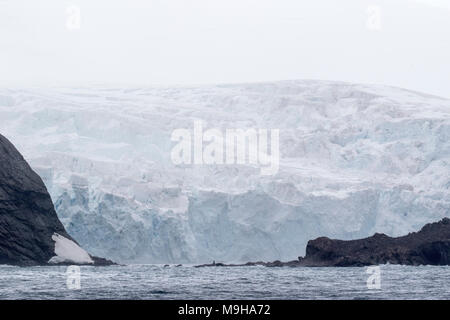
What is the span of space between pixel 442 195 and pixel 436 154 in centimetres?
456

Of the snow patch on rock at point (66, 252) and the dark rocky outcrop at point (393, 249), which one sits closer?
the snow patch on rock at point (66, 252)

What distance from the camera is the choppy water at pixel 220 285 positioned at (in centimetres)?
2805

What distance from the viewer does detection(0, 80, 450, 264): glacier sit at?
56.2 metres

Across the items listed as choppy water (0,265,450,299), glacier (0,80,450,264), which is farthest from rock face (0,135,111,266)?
glacier (0,80,450,264)

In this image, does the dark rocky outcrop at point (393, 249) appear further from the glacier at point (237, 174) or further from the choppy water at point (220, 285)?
the glacier at point (237, 174)

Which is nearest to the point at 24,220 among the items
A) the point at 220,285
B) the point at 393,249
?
the point at 220,285

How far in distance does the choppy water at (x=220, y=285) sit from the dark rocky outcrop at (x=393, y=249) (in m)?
5.48

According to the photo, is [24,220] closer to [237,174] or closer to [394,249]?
[394,249]

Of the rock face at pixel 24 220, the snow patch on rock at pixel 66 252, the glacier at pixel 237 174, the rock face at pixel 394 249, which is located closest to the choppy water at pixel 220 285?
the rock face at pixel 24 220

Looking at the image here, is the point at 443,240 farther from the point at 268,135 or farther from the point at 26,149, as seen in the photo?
Answer: the point at 26,149

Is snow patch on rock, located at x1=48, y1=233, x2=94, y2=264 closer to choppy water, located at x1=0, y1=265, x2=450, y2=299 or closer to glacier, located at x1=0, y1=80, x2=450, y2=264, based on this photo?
choppy water, located at x1=0, y1=265, x2=450, y2=299

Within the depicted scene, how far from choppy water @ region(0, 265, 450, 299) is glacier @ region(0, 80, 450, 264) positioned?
478 inches

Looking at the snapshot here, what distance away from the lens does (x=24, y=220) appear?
45656 millimetres
